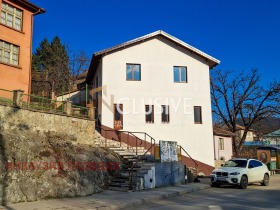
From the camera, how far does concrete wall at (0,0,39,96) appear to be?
2153 centimetres

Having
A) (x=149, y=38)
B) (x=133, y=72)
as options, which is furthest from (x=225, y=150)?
(x=149, y=38)

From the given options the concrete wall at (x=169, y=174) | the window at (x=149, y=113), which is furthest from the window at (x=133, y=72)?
the concrete wall at (x=169, y=174)

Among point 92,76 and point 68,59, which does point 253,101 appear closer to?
point 92,76

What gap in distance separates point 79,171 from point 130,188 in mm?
2660

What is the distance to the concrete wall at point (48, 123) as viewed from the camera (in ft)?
49.4

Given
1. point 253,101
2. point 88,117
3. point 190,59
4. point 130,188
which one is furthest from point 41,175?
point 253,101

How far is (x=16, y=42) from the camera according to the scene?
74.5 ft

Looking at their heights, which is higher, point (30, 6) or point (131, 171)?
point (30, 6)

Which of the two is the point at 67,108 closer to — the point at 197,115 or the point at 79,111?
the point at 79,111

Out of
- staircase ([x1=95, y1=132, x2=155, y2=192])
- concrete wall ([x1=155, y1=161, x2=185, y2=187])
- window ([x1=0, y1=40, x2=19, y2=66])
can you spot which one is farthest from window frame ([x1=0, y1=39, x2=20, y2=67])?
concrete wall ([x1=155, y1=161, x2=185, y2=187])

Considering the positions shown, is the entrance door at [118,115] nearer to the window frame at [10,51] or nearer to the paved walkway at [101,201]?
the window frame at [10,51]

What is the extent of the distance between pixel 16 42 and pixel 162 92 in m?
12.1

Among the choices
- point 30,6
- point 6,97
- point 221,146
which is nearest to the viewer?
point 6,97

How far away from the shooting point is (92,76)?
32375mm
